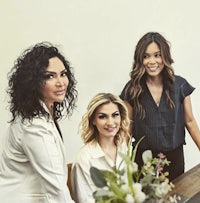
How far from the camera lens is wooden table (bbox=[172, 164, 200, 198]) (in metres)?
1.81

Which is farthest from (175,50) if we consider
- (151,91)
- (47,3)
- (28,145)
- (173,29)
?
(28,145)

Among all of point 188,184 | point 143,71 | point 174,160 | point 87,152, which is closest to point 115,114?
point 87,152

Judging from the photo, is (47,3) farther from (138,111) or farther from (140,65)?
(138,111)

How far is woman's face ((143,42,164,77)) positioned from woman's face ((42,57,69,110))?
2.10 ft

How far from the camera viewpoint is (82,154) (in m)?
1.88

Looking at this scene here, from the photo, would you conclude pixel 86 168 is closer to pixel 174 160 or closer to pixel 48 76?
pixel 48 76

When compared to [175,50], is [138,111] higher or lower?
lower

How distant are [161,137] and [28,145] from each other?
971 mm

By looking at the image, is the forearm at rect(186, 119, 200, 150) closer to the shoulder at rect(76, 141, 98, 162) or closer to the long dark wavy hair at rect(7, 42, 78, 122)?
the shoulder at rect(76, 141, 98, 162)

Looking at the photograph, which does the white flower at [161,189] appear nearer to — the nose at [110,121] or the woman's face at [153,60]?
the nose at [110,121]

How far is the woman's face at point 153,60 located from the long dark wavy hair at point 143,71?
0.02 metres

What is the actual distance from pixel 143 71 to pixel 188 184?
66cm

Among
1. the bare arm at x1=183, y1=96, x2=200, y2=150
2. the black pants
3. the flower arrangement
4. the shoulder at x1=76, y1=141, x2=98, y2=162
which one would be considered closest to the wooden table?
the black pants

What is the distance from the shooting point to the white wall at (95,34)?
234 cm
